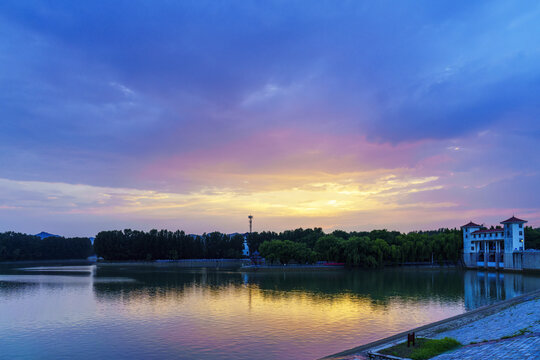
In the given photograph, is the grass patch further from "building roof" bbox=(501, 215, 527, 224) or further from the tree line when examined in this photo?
"building roof" bbox=(501, 215, 527, 224)

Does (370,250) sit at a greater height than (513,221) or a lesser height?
lesser

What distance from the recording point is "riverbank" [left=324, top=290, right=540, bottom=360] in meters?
A: 16.5

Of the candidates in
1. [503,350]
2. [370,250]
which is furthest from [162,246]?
[503,350]

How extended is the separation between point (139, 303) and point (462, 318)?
27.1 meters

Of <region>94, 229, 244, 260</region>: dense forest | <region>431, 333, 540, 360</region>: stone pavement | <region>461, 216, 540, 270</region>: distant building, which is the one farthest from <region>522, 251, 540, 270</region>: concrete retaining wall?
<region>94, 229, 244, 260</region>: dense forest

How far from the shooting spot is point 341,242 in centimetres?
9188

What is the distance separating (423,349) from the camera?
17.1 m

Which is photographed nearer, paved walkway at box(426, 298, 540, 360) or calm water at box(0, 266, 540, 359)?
paved walkway at box(426, 298, 540, 360)

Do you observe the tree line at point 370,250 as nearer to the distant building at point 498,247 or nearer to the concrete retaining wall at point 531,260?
the distant building at point 498,247

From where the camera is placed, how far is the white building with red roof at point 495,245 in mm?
85250

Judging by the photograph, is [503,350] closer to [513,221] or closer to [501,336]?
[501,336]

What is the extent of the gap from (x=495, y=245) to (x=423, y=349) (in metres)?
88.1

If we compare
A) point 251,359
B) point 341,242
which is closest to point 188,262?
point 341,242

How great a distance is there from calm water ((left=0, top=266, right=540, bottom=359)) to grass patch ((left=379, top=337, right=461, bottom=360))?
472 cm
